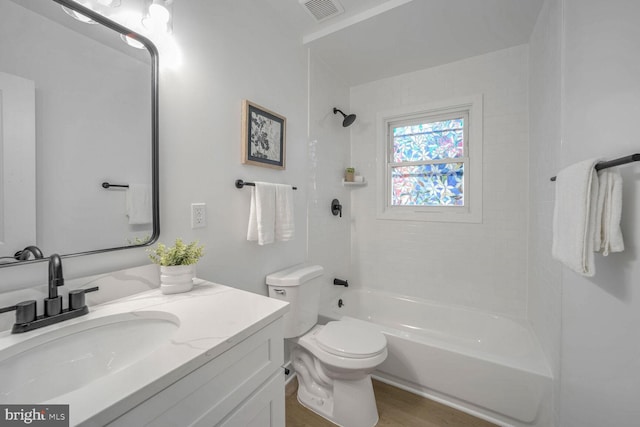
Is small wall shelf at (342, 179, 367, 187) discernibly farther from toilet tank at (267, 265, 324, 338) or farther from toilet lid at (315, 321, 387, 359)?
toilet lid at (315, 321, 387, 359)

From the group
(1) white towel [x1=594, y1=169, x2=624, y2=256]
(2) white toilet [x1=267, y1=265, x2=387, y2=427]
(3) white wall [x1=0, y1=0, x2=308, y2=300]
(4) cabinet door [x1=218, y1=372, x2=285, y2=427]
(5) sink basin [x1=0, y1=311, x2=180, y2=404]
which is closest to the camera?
(5) sink basin [x1=0, y1=311, x2=180, y2=404]

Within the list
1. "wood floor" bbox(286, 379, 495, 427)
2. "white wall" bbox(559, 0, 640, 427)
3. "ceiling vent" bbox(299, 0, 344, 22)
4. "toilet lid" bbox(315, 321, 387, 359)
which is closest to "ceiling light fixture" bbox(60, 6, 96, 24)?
"ceiling vent" bbox(299, 0, 344, 22)

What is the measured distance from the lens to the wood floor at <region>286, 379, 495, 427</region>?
146 cm

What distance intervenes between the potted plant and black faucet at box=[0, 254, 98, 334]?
0.21 metres

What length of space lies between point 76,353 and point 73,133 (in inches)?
26.4

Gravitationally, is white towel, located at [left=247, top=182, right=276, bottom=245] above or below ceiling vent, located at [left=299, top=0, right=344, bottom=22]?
below

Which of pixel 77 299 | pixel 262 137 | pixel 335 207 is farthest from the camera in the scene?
pixel 335 207

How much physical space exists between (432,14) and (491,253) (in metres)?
1.81

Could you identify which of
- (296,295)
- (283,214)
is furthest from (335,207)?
(296,295)

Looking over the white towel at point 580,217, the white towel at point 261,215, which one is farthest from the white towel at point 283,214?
the white towel at point 580,217

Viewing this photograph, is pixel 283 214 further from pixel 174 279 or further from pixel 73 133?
pixel 73 133

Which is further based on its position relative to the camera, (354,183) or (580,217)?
(354,183)

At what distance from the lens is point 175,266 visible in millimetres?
969

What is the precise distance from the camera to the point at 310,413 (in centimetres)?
155
